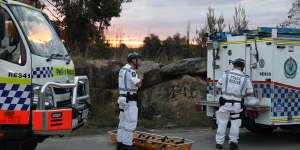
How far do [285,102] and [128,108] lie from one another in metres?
3.53

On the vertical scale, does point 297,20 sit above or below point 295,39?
above

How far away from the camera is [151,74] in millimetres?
11766

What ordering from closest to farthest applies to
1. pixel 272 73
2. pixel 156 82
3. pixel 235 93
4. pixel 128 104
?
pixel 128 104
pixel 235 93
pixel 272 73
pixel 156 82

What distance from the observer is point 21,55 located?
5367 millimetres

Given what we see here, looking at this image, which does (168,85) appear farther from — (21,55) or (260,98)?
(21,55)

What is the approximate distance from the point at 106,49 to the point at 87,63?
2.42m

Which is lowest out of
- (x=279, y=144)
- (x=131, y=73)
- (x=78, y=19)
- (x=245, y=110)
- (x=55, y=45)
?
(x=279, y=144)

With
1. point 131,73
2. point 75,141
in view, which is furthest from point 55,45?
point 75,141

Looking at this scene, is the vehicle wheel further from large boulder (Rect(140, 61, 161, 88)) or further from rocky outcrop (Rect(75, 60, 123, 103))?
rocky outcrop (Rect(75, 60, 123, 103))

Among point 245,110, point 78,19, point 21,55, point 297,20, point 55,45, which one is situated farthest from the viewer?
point 297,20

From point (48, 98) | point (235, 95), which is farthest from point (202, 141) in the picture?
point (48, 98)

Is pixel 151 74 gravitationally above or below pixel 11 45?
below

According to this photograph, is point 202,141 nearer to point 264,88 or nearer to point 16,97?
point 264,88

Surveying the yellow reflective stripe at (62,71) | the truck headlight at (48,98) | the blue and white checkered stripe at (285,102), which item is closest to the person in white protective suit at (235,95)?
the blue and white checkered stripe at (285,102)
